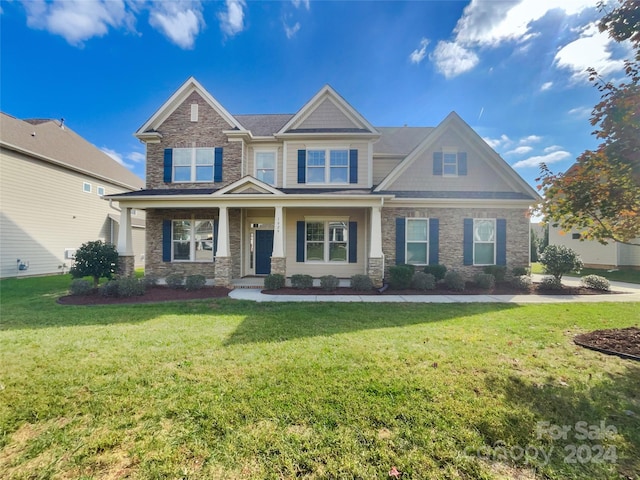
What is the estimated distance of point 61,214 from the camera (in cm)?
1574

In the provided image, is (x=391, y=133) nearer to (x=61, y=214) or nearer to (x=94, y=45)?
(x=94, y=45)

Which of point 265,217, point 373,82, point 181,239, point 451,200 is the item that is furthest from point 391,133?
point 181,239

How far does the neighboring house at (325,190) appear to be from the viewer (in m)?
11.9

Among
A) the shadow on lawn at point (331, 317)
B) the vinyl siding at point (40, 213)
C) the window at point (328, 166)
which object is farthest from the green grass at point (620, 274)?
the vinyl siding at point (40, 213)

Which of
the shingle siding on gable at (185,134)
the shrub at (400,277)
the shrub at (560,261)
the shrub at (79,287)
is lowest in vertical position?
the shrub at (79,287)

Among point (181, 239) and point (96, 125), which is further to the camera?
point (96, 125)

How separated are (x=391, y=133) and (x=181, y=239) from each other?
13.1 metres

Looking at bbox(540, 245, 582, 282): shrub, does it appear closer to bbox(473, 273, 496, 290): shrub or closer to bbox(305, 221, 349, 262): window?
bbox(473, 273, 496, 290): shrub

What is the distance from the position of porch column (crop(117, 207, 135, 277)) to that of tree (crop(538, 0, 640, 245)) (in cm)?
1396

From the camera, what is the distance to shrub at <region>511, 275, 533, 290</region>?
409 inches

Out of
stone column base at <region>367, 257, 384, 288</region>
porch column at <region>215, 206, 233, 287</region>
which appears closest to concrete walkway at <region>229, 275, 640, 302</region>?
porch column at <region>215, 206, 233, 287</region>

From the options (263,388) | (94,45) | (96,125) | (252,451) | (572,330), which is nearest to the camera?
(252,451)

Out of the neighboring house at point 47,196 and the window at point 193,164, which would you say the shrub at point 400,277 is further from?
the neighboring house at point 47,196

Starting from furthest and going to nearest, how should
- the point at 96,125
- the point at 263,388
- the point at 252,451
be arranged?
the point at 96,125, the point at 263,388, the point at 252,451
